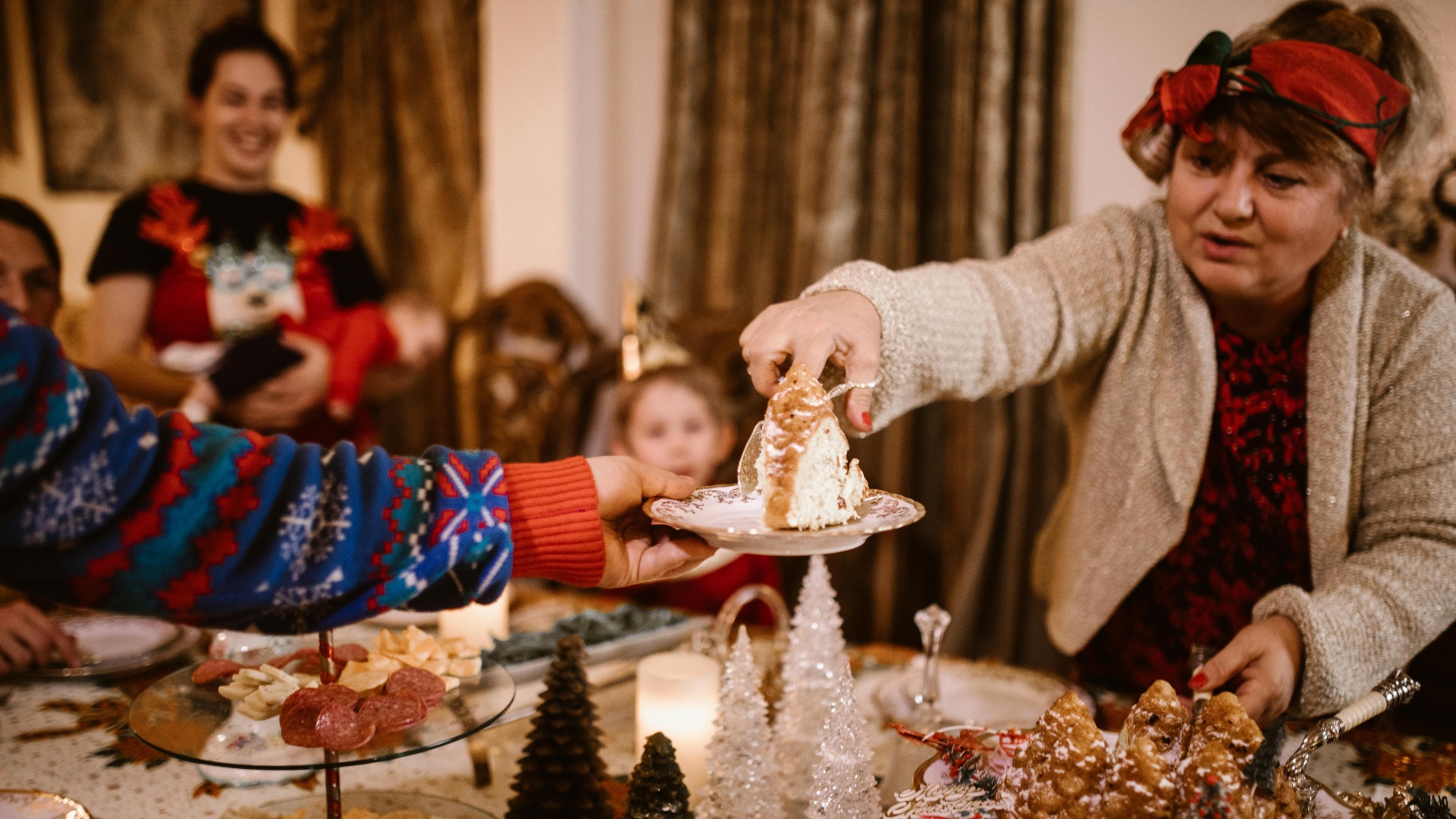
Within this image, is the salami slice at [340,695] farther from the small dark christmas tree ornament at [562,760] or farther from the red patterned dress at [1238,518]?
the red patterned dress at [1238,518]

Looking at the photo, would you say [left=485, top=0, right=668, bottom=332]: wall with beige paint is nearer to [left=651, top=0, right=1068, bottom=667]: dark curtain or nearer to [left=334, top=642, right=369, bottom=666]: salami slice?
[left=651, top=0, right=1068, bottom=667]: dark curtain

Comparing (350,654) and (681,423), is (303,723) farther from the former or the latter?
(681,423)

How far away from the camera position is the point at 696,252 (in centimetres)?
317

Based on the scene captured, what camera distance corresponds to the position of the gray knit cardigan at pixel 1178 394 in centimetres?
119

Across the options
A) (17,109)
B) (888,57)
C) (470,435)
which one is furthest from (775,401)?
(17,109)

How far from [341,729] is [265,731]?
3.8 inches

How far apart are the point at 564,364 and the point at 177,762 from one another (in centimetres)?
182

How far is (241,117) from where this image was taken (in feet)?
7.72

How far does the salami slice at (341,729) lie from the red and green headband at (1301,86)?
1277 mm

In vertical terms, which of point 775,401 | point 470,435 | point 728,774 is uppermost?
point 775,401

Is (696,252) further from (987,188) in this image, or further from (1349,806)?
(1349,806)

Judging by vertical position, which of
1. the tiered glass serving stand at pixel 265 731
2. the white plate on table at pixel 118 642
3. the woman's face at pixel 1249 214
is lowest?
the white plate on table at pixel 118 642

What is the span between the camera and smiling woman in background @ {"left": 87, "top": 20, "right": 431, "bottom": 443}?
2275 millimetres

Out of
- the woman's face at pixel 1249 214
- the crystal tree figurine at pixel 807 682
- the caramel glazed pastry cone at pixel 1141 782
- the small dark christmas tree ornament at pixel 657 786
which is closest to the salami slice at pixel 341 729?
the small dark christmas tree ornament at pixel 657 786
